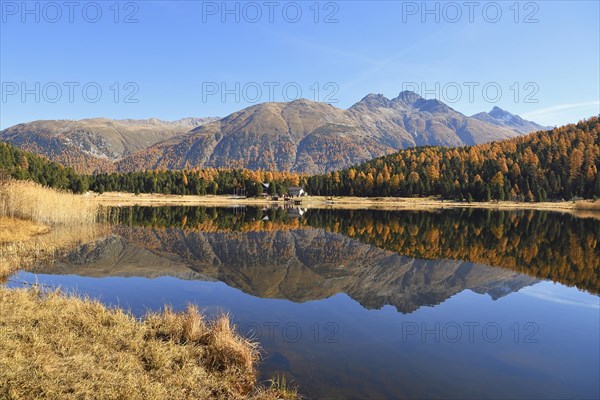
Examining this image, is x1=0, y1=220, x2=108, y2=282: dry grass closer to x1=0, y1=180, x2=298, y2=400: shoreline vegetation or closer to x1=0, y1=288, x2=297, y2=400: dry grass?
x1=0, y1=180, x2=298, y2=400: shoreline vegetation

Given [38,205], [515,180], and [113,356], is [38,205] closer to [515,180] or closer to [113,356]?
[113,356]

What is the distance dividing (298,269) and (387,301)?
12.2 meters

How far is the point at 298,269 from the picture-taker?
35188mm

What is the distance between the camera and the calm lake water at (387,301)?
14.1m

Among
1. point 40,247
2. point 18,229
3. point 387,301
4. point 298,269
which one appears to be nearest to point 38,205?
point 18,229

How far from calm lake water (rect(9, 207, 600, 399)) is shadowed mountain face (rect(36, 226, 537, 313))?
0.51 ft

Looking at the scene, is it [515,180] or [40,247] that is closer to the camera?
[40,247]

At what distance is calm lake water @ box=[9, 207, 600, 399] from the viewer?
14.1 meters

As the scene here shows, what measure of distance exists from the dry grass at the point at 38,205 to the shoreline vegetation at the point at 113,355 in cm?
3260

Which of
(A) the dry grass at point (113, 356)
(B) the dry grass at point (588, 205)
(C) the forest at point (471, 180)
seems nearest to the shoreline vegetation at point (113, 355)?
(A) the dry grass at point (113, 356)

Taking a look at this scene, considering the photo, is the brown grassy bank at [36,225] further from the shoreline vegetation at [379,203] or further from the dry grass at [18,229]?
the shoreline vegetation at [379,203]

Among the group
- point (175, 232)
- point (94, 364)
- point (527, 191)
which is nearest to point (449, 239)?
point (175, 232)

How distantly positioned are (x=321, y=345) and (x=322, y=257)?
24824 millimetres

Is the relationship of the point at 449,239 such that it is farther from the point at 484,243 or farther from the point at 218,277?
the point at 218,277
